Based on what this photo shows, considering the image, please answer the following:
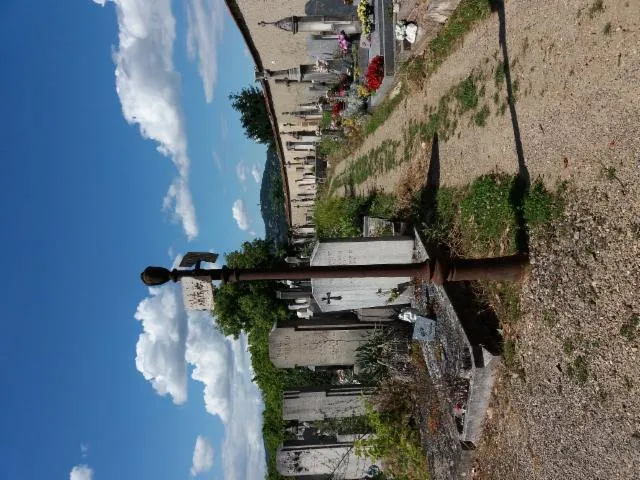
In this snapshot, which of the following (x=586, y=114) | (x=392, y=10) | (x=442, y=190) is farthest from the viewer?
(x=392, y=10)

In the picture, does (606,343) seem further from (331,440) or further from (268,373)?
(268,373)

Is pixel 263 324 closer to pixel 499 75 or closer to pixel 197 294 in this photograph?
pixel 197 294

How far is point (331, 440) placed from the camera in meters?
16.0

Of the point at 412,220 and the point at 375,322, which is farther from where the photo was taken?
the point at 375,322

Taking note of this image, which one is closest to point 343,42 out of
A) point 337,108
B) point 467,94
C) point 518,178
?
point 337,108

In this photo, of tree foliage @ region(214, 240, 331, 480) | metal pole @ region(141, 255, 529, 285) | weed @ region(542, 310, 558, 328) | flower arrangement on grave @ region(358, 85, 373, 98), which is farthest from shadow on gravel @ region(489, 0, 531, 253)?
tree foliage @ region(214, 240, 331, 480)

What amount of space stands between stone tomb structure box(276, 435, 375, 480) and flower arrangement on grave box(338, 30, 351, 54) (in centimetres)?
1309

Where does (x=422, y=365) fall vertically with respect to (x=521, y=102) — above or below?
below

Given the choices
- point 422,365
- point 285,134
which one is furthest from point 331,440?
point 285,134

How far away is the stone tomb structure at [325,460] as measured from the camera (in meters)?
15.6

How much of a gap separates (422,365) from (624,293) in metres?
6.14

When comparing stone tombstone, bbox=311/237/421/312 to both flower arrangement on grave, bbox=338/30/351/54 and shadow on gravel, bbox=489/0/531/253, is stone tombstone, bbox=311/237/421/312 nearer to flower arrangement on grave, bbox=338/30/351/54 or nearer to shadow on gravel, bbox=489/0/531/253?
shadow on gravel, bbox=489/0/531/253

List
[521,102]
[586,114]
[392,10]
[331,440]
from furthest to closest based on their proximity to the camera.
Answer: [331,440] < [392,10] < [521,102] < [586,114]

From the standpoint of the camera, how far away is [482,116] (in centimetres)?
977
